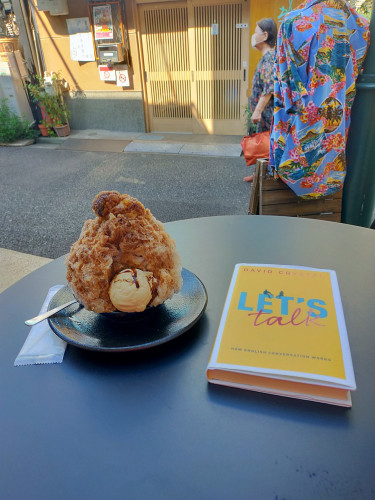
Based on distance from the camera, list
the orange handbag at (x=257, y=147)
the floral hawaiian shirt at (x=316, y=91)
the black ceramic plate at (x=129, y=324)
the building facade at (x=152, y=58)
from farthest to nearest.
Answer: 1. the building facade at (x=152, y=58)
2. the orange handbag at (x=257, y=147)
3. the floral hawaiian shirt at (x=316, y=91)
4. the black ceramic plate at (x=129, y=324)

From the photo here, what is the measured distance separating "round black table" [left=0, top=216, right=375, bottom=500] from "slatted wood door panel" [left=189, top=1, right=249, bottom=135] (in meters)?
6.08

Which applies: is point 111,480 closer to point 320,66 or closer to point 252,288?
point 252,288

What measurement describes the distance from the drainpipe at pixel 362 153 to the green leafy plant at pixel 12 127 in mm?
6370

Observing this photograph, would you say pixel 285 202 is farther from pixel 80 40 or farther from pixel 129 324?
pixel 80 40

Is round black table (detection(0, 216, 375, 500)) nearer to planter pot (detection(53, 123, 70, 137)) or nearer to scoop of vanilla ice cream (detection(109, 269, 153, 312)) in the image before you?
scoop of vanilla ice cream (detection(109, 269, 153, 312))

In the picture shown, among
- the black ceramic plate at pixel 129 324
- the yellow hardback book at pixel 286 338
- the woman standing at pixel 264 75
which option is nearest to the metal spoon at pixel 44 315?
the black ceramic plate at pixel 129 324

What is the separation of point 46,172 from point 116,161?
1.06 metres

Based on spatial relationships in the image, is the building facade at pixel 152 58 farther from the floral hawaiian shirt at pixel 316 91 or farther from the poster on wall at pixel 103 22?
the floral hawaiian shirt at pixel 316 91

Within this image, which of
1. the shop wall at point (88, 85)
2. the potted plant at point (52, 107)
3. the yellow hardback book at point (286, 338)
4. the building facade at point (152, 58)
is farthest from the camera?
the potted plant at point (52, 107)

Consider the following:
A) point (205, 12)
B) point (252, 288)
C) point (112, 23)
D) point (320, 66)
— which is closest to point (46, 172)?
point (112, 23)

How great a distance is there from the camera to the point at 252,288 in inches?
38.2

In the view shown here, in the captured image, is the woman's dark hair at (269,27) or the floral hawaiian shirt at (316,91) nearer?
the floral hawaiian shirt at (316,91)

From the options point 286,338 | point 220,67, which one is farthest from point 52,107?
point 286,338

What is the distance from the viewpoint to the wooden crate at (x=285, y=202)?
250cm
